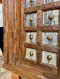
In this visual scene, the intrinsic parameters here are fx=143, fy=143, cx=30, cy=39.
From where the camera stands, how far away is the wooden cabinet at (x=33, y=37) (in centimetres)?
58

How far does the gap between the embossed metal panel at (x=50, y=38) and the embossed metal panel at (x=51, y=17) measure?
44 millimetres

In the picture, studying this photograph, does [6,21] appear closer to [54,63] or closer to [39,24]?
[39,24]

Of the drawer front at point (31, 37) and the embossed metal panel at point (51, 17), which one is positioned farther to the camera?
the drawer front at point (31, 37)

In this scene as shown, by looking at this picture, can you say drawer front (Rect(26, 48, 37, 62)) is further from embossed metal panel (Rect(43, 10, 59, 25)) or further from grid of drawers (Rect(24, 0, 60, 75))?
embossed metal panel (Rect(43, 10, 59, 25))

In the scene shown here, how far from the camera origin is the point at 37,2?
647mm

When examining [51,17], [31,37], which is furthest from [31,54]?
[51,17]

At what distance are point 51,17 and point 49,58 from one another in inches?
6.7

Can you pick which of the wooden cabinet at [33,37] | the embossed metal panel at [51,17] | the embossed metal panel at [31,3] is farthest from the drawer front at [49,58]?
the embossed metal panel at [31,3]

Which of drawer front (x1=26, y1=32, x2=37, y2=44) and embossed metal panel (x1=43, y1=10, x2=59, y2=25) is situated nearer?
embossed metal panel (x1=43, y1=10, x2=59, y2=25)

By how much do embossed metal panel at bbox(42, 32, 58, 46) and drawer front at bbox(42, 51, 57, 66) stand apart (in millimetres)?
45

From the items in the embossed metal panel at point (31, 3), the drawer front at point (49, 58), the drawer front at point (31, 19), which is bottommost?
the drawer front at point (49, 58)

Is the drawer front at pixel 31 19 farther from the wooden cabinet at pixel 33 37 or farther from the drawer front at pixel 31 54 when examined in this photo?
the drawer front at pixel 31 54

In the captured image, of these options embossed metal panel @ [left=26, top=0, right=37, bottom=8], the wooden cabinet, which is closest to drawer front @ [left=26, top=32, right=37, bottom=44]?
the wooden cabinet

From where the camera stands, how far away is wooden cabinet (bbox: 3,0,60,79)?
581 millimetres
